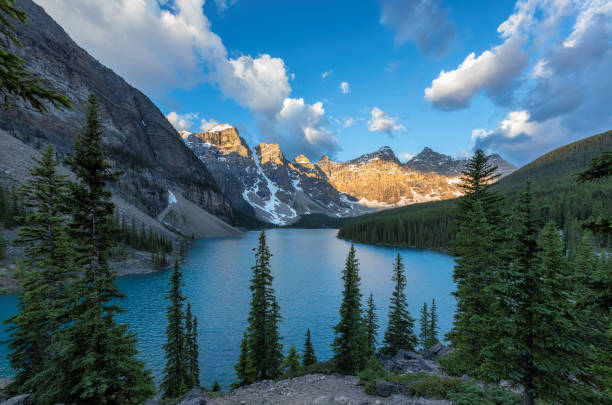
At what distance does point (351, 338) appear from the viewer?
19.6 meters

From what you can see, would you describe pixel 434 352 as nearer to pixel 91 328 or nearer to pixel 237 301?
pixel 91 328

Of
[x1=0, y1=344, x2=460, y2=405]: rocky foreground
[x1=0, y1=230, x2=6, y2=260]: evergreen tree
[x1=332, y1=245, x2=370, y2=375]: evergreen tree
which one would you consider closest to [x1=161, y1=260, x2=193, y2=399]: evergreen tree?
[x1=0, y1=344, x2=460, y2=405]: rocky foreground

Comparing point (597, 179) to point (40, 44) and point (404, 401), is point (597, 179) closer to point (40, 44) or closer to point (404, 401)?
point (404, 401)

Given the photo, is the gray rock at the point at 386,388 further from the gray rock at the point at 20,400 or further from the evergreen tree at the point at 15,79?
the evergreen tree at the point at 15,79

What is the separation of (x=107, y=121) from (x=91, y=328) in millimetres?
172459

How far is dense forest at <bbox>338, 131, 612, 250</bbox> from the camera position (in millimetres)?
84025

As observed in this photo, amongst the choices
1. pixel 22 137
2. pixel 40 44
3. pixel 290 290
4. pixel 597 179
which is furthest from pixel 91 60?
pixel 597 179

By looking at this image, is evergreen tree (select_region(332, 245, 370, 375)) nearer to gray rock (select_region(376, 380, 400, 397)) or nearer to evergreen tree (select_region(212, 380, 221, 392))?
gray rock (select_region(376, 380, 400, 397))

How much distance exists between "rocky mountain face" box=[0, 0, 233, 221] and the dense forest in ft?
385

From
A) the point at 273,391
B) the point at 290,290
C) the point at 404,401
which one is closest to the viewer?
the point at 404,401

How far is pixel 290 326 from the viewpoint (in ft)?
109

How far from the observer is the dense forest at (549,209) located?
8403 cm

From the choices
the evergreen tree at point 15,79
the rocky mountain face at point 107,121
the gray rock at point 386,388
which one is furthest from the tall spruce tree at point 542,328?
the rocky mountain face at point 107,121

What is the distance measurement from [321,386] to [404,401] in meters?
6.06
